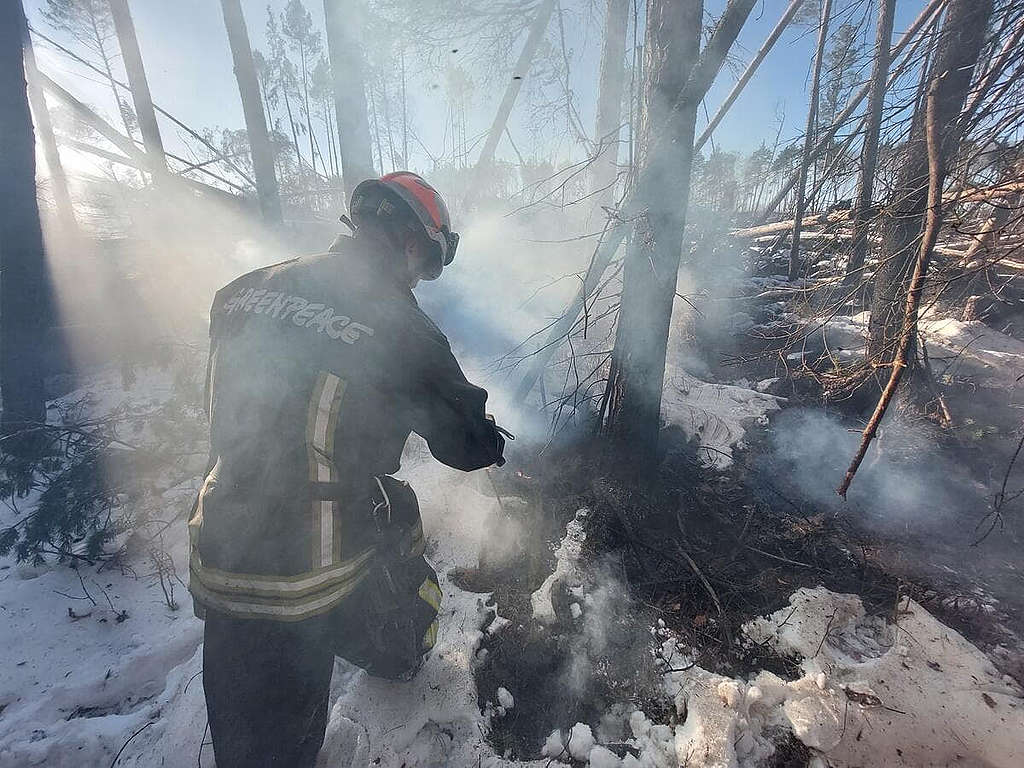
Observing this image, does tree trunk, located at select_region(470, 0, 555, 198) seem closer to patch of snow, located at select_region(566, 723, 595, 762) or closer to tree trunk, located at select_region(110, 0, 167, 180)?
patch of snow, located at select_region(566, 723, 595, 762)

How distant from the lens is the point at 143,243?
853 cm

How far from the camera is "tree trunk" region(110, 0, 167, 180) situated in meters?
9.72

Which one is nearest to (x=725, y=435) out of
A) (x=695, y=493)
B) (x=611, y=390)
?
(x=695, y=493)

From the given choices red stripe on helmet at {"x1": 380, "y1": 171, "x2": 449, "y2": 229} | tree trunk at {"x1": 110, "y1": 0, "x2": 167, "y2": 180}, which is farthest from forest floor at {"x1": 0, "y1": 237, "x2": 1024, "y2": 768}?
tree trunk at {"x1": 110, "y1": 0, "x2": 167, "y2": 180}

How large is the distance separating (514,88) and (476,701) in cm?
749

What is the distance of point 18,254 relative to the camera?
16.0 feet

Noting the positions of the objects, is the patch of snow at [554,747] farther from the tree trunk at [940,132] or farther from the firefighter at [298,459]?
the tree trunk at [940,132]

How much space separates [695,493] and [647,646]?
4.96ft

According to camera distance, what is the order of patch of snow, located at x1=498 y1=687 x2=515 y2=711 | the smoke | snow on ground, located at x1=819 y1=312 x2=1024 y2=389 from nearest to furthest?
patch of snow, located at x1=498 y1=687 x2=515 y2=711 < the smoke < snow on ground, located at x1=819 y1=312 x2=1024 y2=389

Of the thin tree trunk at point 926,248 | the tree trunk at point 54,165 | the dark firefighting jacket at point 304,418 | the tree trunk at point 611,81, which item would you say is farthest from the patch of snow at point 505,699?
the tree trunk at point 54,165

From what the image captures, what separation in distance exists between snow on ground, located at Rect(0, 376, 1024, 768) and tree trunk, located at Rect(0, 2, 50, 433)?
3.68m

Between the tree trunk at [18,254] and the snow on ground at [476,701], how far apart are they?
368 cm

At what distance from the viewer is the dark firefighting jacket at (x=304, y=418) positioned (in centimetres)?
150

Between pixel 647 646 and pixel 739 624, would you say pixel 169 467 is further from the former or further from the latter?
pixel 739 624
